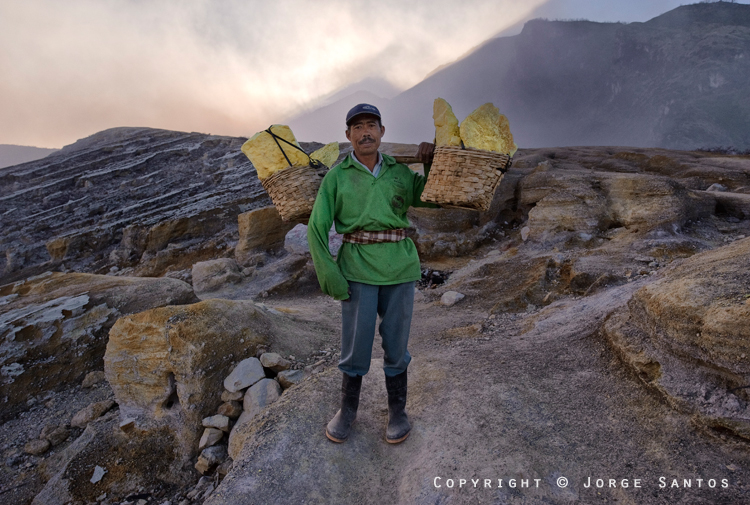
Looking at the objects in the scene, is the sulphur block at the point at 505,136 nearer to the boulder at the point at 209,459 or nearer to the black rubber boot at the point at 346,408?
the black rubber boot at the point at 346,408

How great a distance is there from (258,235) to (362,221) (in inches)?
409

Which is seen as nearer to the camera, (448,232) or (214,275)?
(214,275)

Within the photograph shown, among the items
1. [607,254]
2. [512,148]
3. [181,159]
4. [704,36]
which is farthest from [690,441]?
[704,36]

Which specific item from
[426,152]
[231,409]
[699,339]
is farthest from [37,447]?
[699,339]

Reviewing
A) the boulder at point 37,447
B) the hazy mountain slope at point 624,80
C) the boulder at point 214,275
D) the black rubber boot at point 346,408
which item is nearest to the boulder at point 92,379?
the boulder at point 37,447

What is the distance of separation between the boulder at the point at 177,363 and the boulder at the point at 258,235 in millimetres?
7790

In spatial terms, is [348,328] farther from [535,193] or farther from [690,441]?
[535,193]

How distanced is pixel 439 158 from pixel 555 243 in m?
7.77

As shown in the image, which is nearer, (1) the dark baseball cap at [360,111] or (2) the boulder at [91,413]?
(1) the dark baseball cap at [360,111]

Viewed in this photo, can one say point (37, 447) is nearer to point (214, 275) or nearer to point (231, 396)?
point (231, 396)

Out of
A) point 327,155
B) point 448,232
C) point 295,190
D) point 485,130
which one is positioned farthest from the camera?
point 448,232

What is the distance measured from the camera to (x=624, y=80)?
5441 cm

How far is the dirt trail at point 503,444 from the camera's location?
1.88 m

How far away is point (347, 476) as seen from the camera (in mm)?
2250
